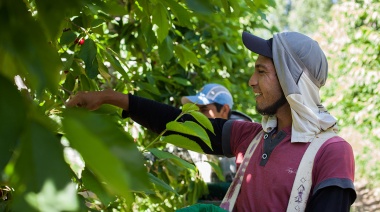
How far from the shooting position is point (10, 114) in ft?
2.16

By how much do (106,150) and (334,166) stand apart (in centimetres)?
144

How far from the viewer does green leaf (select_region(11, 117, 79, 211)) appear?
0.63 m

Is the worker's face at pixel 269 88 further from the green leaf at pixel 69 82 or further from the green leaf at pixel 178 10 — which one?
the green leaf at pixel 69 82

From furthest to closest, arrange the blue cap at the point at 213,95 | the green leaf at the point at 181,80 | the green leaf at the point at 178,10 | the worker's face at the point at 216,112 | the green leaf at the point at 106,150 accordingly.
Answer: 1. the worker's face at the point at 216,112
2. the blue cap at the point at 213,95
3. the green leaf at the point at 181,80
4. the green leaf at the point at 178,10
5. the green leaf at the point at 106,150

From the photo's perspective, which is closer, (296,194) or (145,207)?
(296,194)

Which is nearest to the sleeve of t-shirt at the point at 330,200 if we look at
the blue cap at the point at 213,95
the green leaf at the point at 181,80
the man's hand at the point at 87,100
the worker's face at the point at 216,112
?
the man's hand at the point at 87,100

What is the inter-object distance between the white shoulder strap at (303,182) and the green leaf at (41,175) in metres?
1.41

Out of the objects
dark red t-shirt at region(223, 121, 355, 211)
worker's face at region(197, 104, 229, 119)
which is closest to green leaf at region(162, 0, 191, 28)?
dark red t-shirt at region(223, 121, 355, 211)

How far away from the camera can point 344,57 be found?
12.2m

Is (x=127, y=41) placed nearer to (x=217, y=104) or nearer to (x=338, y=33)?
(x=217, y=104)

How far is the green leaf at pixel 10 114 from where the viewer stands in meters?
0.66

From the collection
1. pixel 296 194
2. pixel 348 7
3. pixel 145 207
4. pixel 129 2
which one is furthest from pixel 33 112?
pixel 348 7

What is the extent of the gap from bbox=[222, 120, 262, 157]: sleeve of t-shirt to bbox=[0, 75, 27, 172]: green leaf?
5.92ft

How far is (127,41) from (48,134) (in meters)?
2.51
